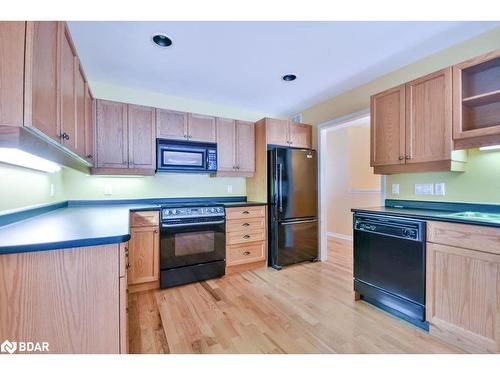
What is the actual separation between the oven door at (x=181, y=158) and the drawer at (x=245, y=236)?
37.8 inches

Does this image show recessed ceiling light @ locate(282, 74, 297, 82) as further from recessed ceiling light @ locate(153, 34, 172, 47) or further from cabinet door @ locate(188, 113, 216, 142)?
recessed ceiling light @ locate(153, 34, 172, 47)

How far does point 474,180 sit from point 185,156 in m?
2.89

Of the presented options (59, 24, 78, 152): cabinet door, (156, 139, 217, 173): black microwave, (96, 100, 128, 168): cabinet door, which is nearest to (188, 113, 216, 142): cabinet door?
(156, 139, 217, 173): black microwave

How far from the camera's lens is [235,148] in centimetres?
321

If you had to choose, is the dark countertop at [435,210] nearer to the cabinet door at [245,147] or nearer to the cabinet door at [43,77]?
the cabinet door at [245,147]

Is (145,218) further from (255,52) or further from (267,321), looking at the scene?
(255,52)

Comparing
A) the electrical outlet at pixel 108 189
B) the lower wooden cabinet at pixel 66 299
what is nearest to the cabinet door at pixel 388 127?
the lower wooden cabinet at pixel 66 299

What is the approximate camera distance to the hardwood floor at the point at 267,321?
60.8 inches

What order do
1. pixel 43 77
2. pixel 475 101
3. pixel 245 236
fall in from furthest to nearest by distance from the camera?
pixel 245 236 → pixel 475 101 → pixel 43 77

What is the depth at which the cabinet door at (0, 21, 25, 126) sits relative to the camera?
83 centimetres

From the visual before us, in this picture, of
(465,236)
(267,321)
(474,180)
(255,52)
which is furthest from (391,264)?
(255,52)

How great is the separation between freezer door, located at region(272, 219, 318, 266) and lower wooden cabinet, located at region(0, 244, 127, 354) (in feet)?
7.19
